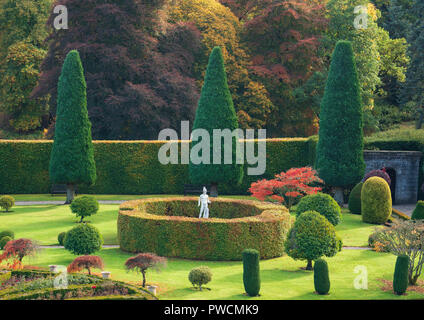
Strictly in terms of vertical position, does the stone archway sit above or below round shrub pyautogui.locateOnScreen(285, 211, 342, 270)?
above

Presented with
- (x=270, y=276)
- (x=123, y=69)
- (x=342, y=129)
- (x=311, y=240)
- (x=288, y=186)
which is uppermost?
(x=123, y=69)

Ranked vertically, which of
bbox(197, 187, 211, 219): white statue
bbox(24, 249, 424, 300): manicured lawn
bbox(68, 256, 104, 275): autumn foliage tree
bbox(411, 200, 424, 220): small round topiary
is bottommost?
bbox(24, 249, 424, 300): manicured lawn

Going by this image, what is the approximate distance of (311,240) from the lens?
21.8 meters

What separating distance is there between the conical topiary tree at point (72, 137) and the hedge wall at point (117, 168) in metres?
2.88

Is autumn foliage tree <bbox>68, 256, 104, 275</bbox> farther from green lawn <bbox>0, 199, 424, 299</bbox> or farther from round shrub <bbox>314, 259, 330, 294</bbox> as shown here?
round shrub <bbox>314, 259, 330, 294</bbox>

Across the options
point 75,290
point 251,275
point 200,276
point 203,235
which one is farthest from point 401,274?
point 75,290

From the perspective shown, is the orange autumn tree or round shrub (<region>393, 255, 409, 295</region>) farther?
the orange autumn tree

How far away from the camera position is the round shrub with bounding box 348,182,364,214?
117 ft

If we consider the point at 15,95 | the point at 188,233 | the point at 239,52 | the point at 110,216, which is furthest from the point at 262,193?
the point at 15,95

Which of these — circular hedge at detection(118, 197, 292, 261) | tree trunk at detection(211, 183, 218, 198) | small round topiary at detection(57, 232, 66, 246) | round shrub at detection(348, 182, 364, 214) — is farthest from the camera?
tree trunk at detection(211, 183, 218, 198)

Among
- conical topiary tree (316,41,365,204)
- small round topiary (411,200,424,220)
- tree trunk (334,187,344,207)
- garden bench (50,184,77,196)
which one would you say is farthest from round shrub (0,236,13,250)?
tree trunk (334,187,344,207)

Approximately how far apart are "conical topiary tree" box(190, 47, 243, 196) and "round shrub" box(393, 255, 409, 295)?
20.9 m

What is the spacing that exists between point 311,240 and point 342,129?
16996 millimetres

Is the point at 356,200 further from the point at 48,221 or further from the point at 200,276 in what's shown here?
the point at 200,276
